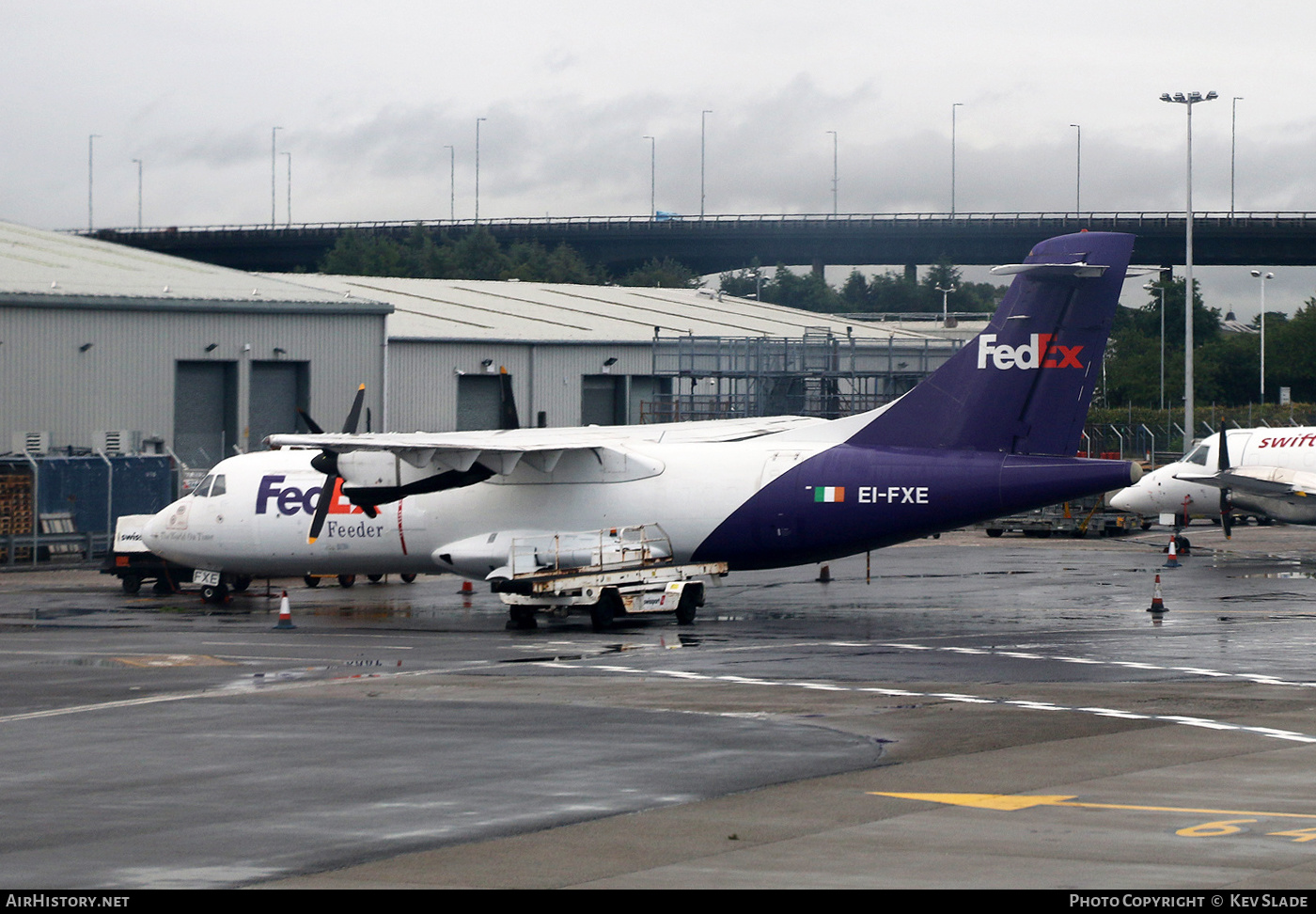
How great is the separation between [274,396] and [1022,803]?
4364 centimetres

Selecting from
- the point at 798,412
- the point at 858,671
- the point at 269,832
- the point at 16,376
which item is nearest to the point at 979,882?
the point at 269,832

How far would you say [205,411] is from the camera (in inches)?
2024

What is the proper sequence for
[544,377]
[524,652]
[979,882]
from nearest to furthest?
1. [979,882]
2. [524,652]
3. [544,377]

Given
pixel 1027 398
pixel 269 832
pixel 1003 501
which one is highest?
pixel 1027 398

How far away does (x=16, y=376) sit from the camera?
46.0m

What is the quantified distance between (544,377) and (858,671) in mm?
40919

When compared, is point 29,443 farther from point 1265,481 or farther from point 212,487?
point 1265,481

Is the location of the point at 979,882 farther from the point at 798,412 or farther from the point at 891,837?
the point at 798,412

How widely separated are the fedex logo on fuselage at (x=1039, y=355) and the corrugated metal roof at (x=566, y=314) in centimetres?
3193

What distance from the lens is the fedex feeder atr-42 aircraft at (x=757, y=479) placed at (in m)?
27.4

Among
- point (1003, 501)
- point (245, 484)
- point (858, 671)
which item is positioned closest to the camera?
point (858, 671)

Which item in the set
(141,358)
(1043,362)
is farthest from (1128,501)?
(141,358)

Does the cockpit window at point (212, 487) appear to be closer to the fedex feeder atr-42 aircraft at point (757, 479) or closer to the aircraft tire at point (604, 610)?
the fedex feeder atr-42 aircraft at point (757, 479)

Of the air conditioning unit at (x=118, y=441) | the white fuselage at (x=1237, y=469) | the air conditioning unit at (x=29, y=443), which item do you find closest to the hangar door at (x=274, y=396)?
the air conditioning unit at (x=118, y=441)
